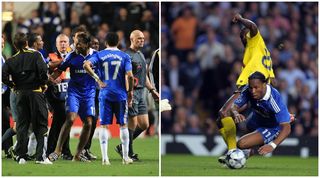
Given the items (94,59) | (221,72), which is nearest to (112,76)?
(94,59)

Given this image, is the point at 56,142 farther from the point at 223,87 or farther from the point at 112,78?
the point at 223,87

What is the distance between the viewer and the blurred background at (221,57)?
46.9 ft

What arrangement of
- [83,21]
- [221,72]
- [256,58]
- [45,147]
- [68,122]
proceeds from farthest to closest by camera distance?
[221,72] → [83,21] → [256,58] → [45,147] → [68,122]

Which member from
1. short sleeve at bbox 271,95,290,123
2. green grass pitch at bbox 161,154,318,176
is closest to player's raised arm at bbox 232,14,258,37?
short sleeve at bbox 271,95,290,123

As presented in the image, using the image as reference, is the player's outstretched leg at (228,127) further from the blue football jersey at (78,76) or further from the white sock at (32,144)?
the white sock at (32,144)

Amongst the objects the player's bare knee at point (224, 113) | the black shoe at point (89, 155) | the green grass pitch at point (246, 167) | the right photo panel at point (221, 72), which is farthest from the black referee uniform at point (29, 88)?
the right photo panel at point (221, 72)

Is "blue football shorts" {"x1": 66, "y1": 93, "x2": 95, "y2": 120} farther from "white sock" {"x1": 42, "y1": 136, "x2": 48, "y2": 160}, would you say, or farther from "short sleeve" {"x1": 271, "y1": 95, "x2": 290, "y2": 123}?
"short sleeve" {"x1": 271, "y1": 95, "x2": 290, "y2": 123}

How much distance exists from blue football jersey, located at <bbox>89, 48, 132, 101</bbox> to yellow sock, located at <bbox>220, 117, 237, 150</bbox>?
1062 millimetres

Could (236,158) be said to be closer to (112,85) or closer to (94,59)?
(112,85)

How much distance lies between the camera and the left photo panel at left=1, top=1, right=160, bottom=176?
323 inches

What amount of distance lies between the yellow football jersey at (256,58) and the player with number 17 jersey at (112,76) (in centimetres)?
141

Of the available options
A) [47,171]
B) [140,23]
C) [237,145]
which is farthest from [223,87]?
[47,171]

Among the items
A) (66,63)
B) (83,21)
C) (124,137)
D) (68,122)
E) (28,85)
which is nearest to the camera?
(28,85)

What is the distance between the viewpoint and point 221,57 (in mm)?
14977
